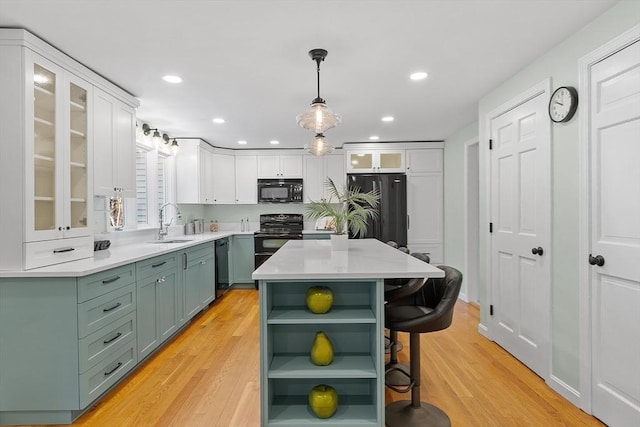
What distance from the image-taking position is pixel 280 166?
6.09 m

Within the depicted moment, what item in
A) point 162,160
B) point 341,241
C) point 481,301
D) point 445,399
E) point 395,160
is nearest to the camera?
point 445,399

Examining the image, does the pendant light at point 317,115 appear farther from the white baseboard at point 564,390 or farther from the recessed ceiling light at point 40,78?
the white baseboard at point 564,390

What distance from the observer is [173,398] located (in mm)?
2391

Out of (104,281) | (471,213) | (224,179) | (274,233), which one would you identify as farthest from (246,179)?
(104,281)

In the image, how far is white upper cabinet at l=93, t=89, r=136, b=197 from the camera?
9.39 feet

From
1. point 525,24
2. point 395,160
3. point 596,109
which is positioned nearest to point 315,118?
point 525,24

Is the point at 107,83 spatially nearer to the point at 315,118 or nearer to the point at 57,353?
the point at 315,118

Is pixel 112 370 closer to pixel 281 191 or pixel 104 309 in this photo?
pixel 104 309

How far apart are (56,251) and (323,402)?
2023 mm

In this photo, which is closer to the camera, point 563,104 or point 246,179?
point 563,104

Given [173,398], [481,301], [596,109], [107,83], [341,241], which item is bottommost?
[173,398]

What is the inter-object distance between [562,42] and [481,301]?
2.35 metres

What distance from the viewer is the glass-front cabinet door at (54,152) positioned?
7.31 feet

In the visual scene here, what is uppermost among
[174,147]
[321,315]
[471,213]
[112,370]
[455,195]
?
[174,147]
